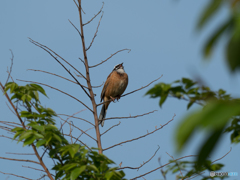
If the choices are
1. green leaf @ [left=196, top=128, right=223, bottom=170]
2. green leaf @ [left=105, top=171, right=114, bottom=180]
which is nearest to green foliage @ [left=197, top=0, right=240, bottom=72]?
green leaf @ [left=196, top=128, right=223, bottom=170]

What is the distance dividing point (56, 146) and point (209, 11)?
284 centimetres

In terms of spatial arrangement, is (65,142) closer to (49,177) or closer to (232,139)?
(49,177)

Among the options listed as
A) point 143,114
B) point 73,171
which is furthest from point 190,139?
point 143,114

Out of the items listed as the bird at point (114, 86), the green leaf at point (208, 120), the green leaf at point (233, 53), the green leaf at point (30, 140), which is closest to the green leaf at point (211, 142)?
the green leaf at point (208, 120)

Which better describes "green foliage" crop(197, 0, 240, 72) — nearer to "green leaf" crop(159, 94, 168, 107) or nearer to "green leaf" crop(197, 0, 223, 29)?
"green leaf" crop(197, 0, 223, 29)

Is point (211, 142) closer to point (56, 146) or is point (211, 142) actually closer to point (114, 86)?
point (56, 146)

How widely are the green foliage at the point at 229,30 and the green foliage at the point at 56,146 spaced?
2.17 meters

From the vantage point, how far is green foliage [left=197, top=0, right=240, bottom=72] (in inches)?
24.1

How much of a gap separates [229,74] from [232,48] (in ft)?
0.17

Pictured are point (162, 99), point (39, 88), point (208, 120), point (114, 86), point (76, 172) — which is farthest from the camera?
point (114, 86)

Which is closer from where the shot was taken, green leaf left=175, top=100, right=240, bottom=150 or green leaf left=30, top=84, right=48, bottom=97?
green leaf left=175, top=100, right=240, bottom=150

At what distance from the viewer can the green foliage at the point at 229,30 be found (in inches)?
24.1

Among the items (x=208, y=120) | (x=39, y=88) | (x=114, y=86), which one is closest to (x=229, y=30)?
(x=208, y=120)

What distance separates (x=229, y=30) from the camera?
0.65 metres
